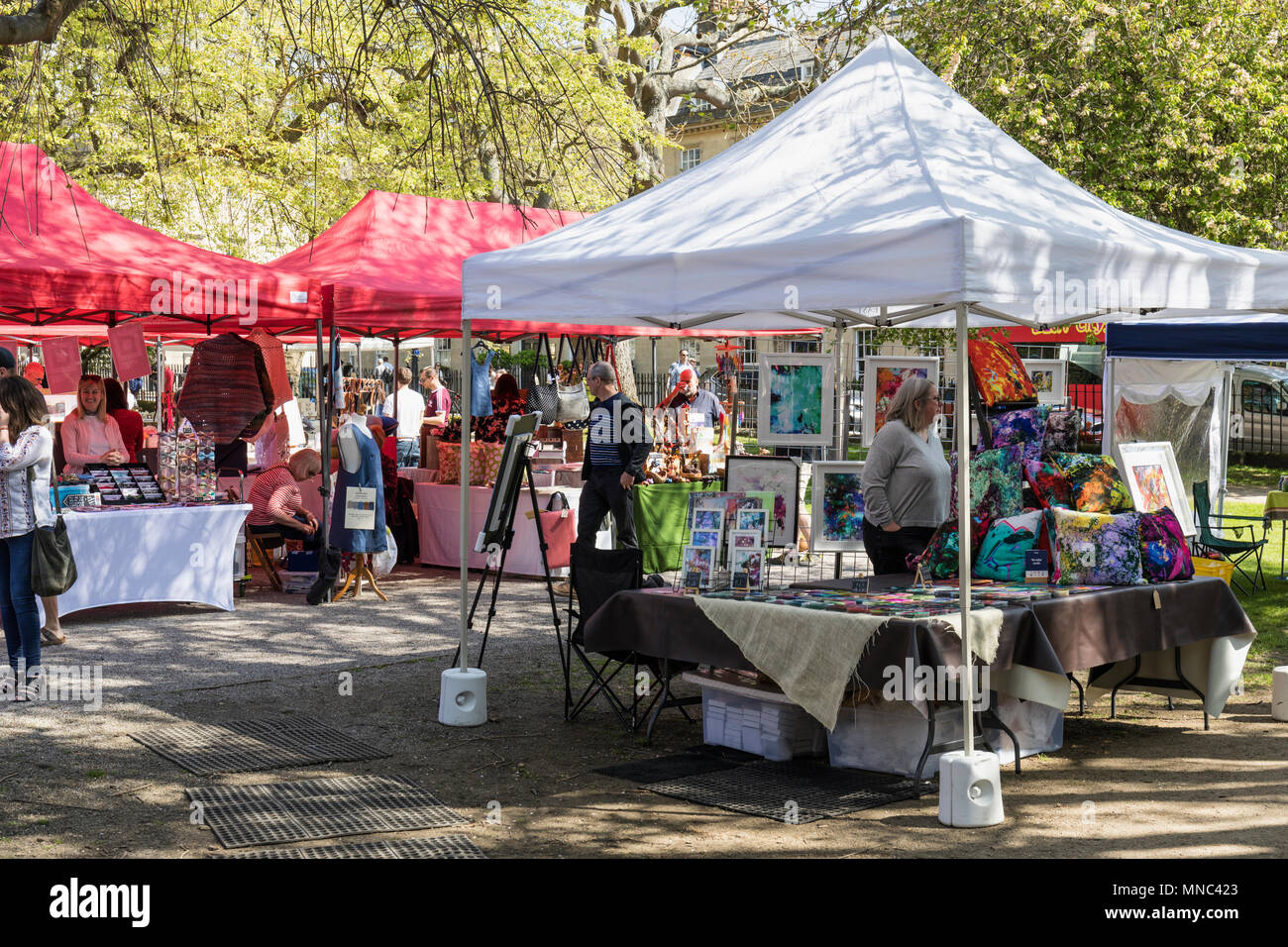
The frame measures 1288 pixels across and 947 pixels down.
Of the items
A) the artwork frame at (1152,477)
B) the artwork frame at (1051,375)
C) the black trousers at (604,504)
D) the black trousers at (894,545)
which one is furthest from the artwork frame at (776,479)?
the artwork frame at (1051,375)

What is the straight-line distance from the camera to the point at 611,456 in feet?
34.0

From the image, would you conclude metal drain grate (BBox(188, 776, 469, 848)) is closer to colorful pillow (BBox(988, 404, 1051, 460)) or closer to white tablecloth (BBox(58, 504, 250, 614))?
colorful pillow (BBox(988, 404, 1051, 460))

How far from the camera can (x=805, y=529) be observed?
1438 centimetres

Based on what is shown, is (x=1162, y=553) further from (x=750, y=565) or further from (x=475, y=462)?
(x=475, y=462)

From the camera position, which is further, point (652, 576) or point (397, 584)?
point (397, 584)

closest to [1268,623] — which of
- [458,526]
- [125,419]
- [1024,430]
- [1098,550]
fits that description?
[1024,430]

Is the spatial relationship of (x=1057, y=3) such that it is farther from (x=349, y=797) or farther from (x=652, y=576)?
(x=349, y=797)

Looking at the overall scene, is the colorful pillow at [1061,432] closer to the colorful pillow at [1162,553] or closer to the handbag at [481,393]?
the colorful pillow at [1162,553]

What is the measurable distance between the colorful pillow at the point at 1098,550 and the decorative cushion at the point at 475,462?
687 centimetres

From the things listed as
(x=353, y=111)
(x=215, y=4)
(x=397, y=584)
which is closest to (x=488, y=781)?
(x=353, y=111)

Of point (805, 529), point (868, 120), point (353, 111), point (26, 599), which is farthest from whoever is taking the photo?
point (805, 529)

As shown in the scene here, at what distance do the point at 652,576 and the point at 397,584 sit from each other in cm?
574

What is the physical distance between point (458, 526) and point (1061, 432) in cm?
691

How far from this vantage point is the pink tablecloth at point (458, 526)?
1258cm
